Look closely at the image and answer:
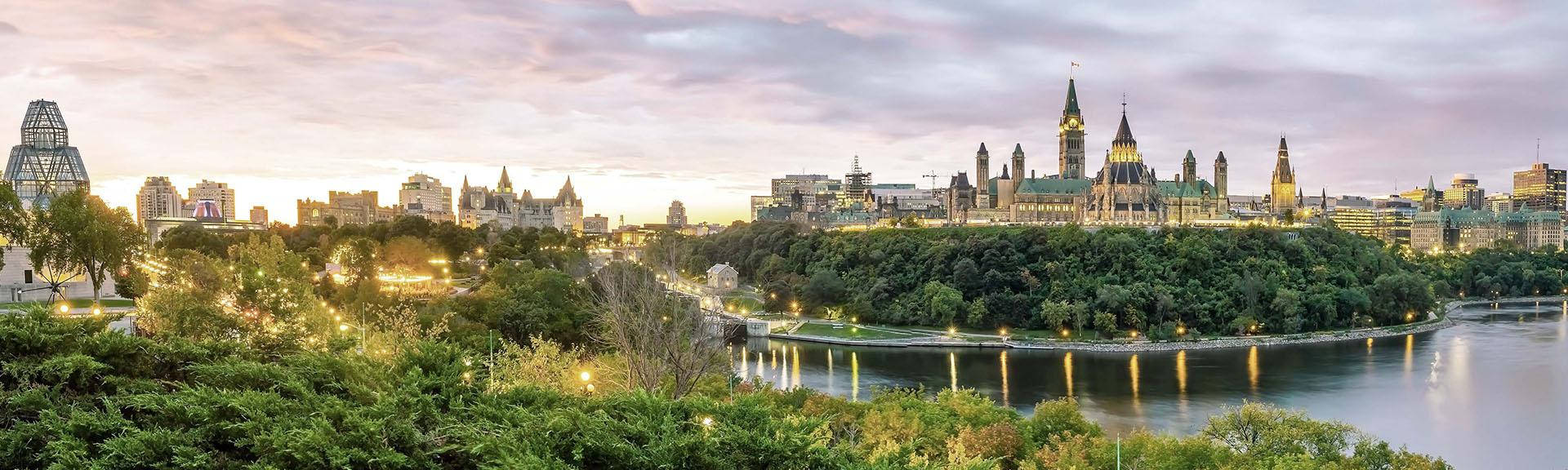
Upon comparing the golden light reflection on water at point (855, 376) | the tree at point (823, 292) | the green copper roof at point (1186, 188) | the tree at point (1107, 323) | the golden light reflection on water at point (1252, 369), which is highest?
the green copper roof at point (1186, 188)

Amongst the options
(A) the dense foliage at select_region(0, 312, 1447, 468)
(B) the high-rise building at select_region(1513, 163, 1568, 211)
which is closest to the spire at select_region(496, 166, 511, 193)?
(A) the dense foliage at select_region(0, 312, 1447, 468)

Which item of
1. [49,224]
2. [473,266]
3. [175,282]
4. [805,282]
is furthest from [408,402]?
[805,282]

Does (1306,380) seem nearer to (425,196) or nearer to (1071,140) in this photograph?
(1071,140)

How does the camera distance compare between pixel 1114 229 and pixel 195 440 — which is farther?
pixel 1114 229

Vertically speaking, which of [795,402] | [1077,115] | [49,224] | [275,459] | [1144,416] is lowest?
[1144,416]

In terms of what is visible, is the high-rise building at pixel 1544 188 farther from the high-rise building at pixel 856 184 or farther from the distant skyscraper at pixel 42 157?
the distant skyscraper at pixel 42 157

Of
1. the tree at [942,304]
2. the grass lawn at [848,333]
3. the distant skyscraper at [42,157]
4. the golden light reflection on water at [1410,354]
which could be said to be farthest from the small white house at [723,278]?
the golden light reflection on water at [1410,354]

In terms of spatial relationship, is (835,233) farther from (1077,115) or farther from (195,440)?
(195,440)
